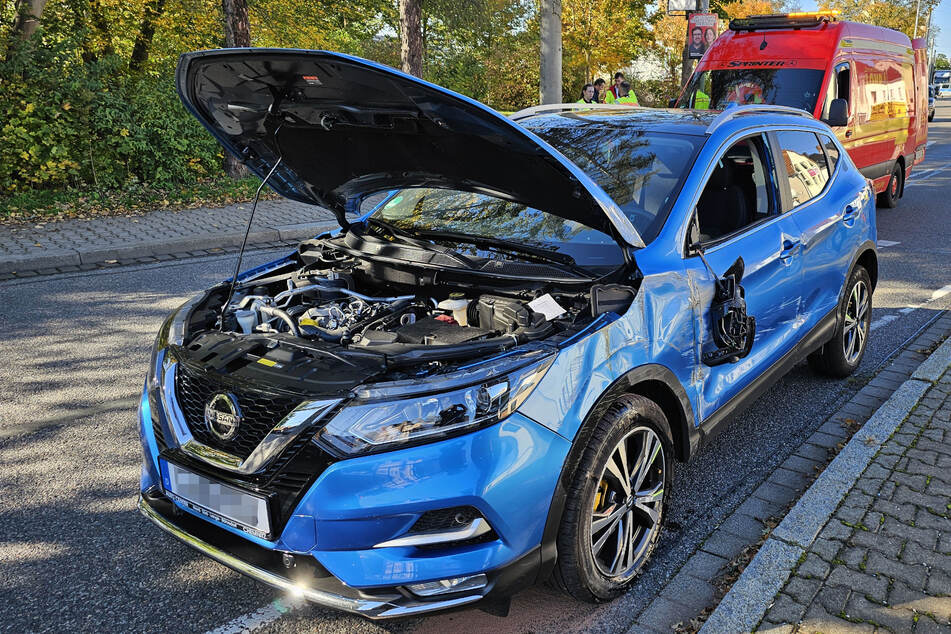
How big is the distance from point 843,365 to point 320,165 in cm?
373

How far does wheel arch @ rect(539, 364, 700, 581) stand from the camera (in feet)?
8.48

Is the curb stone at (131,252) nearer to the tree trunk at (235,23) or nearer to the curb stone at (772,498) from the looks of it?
the tree trunk at (235,23)

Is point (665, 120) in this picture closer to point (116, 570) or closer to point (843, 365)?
point (843, 365)

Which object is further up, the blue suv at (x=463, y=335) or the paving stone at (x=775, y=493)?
the blue suv at (x=463, y=335)

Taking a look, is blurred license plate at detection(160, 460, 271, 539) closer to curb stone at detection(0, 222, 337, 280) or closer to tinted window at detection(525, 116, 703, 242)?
tinted window at detection(525, 116, 703, 242)

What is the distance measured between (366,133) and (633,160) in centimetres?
130

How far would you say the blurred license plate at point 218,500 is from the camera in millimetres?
2473

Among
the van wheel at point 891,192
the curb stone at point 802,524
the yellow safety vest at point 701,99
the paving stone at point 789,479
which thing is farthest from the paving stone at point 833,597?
the van wheel at point 891,192

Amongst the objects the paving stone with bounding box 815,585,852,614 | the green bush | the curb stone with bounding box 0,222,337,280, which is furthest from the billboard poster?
the paving stone with bounding box 815,585,852,614

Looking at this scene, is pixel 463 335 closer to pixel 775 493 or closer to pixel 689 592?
pixel 689 592

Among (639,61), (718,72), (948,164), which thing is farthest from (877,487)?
(639,61)

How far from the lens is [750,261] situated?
3.75 meters

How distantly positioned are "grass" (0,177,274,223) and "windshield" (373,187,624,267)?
856 cm

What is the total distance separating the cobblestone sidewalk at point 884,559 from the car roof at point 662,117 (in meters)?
1.90
